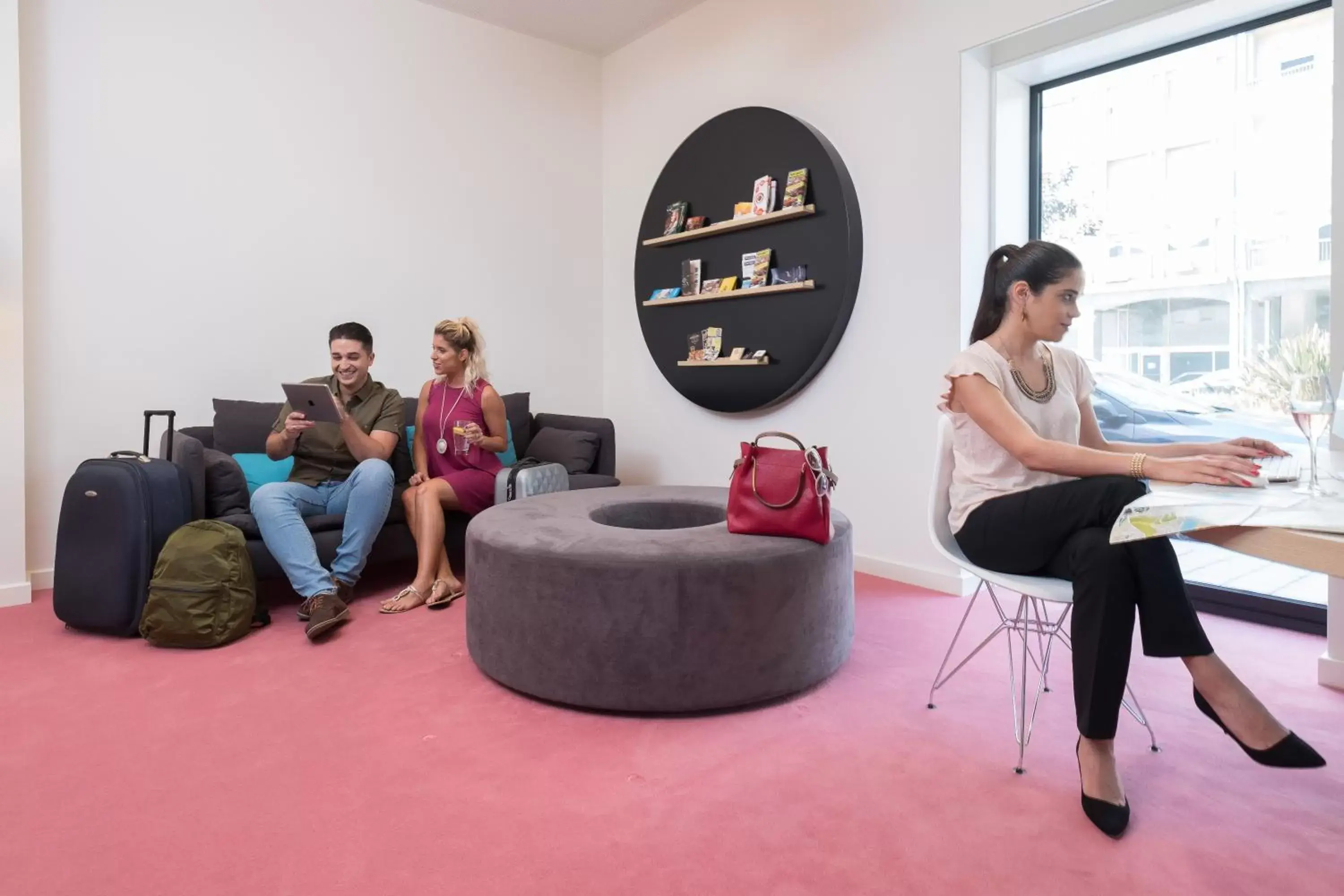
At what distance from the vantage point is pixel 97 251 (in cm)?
360

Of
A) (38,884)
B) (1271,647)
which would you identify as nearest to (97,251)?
(38,884)

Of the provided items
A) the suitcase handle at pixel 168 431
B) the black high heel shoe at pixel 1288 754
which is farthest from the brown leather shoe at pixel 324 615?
the black high heel shoe at pixel 1288 754

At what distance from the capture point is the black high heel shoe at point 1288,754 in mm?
1606

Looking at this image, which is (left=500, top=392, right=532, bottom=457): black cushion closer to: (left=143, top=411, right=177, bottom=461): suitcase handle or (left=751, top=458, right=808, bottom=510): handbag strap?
(left=143, top=411, right=177, bottom=461): suitcase handle

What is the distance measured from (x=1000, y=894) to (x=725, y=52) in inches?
162

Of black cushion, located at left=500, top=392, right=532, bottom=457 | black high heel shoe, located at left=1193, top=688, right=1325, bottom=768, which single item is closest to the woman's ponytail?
black cushion, located at left=500, top=392, right=532, bottom=457

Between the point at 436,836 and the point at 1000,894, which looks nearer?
the point at 1000,894

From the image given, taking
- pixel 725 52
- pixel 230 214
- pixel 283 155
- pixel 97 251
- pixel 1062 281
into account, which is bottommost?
pixel 1062 281

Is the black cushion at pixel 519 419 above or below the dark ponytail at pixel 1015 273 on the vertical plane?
below

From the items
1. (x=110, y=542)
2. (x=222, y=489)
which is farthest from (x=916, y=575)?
(x=110, y=542)

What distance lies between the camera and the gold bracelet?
1.61 metres

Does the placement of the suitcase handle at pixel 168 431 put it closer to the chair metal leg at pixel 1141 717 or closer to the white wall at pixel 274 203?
Result: the white wall at pixel 274 203

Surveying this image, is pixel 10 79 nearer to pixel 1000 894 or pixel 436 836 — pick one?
pixel 436 836

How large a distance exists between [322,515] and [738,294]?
216 centimetres
